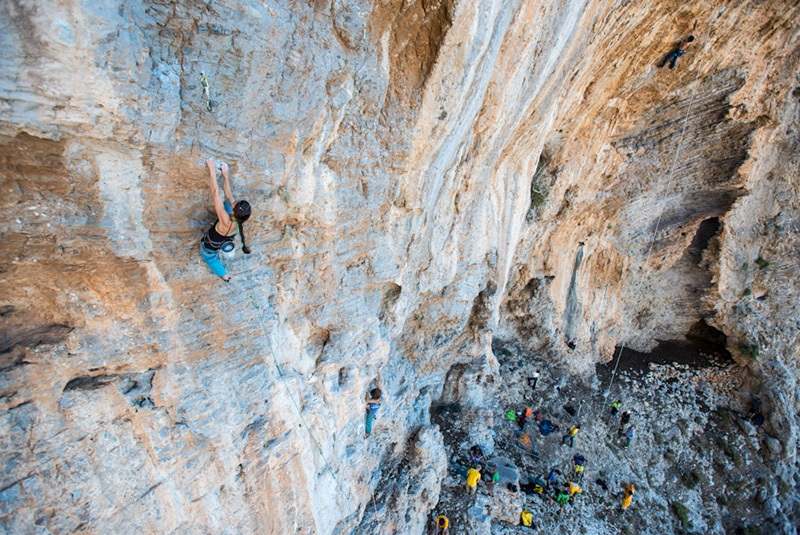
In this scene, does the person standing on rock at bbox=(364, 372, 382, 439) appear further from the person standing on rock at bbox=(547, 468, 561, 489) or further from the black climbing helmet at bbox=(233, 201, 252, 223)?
the person standing on rock at bbox=(547, 468, 561, 489)

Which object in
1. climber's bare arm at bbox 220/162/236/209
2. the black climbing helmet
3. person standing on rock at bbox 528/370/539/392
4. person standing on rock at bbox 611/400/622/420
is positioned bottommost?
person standing on rock at bbox 611/400/622/420

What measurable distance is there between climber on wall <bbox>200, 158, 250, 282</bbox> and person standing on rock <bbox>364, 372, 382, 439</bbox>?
327 cm

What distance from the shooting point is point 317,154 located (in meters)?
3.68

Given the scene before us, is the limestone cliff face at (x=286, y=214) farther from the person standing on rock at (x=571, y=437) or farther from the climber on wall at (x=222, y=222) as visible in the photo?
the person standing on rock at (x=571, y=437)

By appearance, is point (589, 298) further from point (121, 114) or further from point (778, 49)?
point (121, 114)

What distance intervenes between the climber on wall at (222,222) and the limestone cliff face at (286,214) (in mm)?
136

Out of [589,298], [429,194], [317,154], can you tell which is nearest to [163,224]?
[317,154]

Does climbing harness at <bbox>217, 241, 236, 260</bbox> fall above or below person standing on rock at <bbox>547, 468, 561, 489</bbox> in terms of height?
above

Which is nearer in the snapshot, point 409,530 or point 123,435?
point 123,435

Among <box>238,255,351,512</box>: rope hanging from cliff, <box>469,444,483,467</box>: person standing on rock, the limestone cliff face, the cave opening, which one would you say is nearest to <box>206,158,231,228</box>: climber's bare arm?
the limestone cliff face

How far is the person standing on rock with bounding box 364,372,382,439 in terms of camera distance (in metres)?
5.47

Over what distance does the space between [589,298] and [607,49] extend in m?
7.16

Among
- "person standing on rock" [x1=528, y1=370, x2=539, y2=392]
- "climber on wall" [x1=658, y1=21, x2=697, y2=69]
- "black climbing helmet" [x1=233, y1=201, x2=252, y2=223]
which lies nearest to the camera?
"black climbing helmet" [x1=233, y1=201, x2=252, y2=223]

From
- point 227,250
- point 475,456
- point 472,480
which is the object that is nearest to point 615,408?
point 475,456
